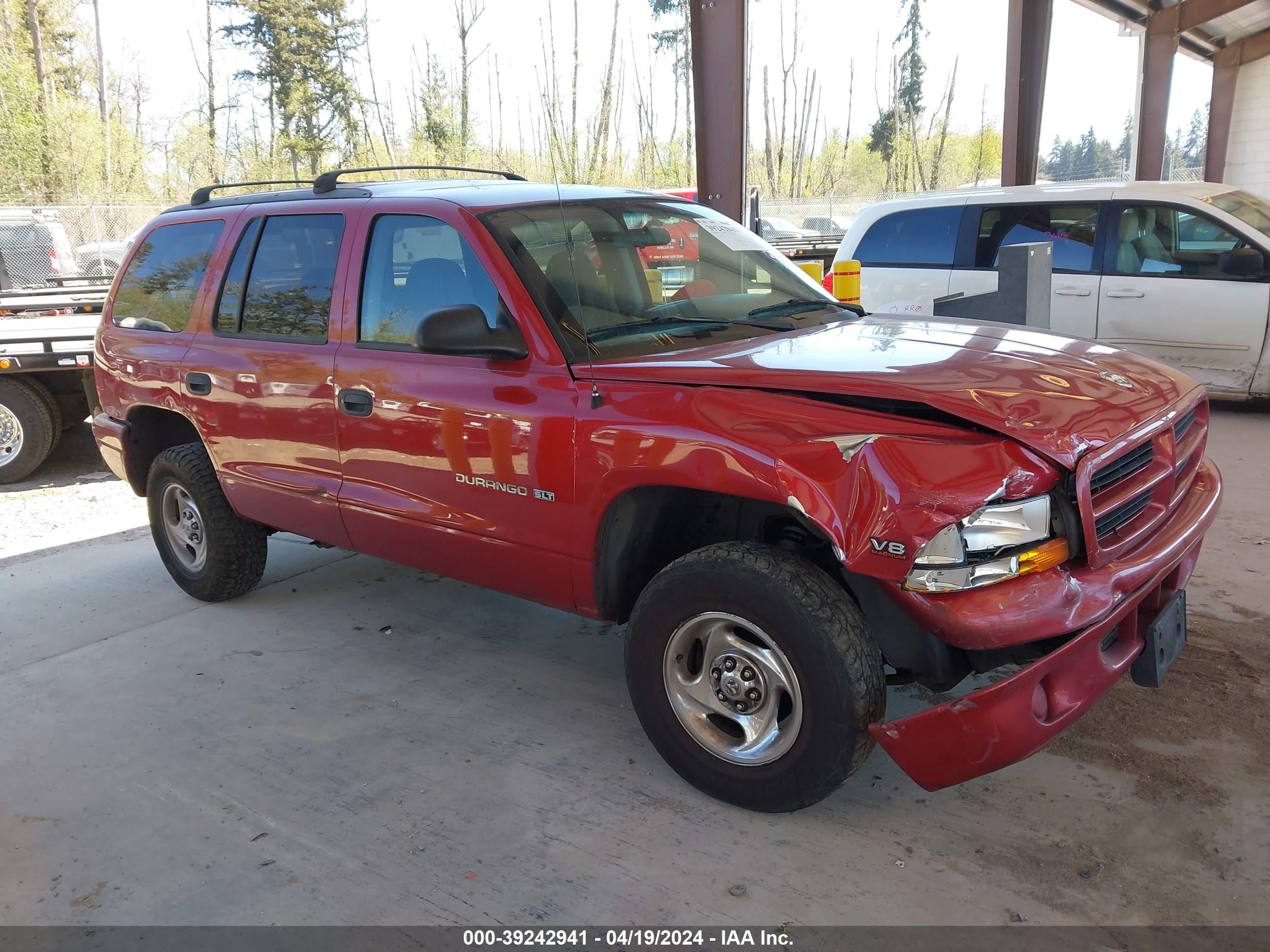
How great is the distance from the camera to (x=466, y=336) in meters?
3.11

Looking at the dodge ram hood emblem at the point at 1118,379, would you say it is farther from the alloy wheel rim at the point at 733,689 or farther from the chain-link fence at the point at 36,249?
the chain-link fence at the point at 36,249

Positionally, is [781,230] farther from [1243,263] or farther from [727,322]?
[727,322]

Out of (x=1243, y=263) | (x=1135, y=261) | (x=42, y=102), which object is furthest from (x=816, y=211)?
(x=42, y=102)

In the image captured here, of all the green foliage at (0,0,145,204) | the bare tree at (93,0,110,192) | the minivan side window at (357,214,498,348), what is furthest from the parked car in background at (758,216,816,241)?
the bare tree at (93,0,110,192)

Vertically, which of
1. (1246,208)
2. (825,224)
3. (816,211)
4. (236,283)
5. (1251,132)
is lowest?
(236,283)

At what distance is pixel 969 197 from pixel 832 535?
706 centimetres

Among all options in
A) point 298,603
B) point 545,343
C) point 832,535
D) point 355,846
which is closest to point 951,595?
point 832,535

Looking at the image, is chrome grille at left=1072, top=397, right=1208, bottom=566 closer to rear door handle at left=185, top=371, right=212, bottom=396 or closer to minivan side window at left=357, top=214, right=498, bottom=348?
minivan side window at left=357, top=214, right=498, bottom=348

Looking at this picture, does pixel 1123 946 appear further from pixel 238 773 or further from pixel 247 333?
pixel 247 333

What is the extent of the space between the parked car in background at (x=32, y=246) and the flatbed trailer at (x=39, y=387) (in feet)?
28.3

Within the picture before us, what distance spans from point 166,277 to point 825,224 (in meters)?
23.5

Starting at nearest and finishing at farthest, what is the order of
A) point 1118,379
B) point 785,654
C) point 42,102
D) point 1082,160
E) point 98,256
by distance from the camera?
1. point 785,654
2. point 1118,379
3. point 98,256
4. point 42,102
5. point 1082,160

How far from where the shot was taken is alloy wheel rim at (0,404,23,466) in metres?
7.92

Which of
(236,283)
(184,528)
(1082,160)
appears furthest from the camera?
(1082,160)
